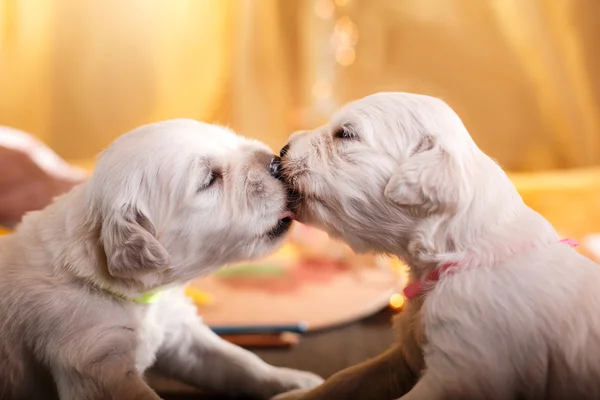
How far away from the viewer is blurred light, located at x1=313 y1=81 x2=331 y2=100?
3840mm

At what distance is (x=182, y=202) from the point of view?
155cm

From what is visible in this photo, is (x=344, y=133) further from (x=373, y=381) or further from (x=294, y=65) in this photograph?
(x=294, y=65)

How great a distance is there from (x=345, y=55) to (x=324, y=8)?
0.94ft

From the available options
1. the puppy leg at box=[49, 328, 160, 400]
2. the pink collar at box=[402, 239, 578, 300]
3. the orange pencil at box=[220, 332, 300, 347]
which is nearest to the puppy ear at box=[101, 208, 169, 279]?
the puppy leg at box=[49, 328, 160, 400]

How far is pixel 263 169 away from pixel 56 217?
507mm

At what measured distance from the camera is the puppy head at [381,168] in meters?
1.40

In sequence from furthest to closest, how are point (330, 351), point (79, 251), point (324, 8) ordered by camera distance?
point (324, 8)
point (330, 351)
point (79, 251)

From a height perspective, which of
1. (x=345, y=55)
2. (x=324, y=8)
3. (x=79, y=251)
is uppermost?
(x=324, y=8)

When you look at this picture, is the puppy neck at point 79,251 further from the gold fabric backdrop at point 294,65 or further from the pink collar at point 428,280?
the gold fabric backdrop at point 294,65

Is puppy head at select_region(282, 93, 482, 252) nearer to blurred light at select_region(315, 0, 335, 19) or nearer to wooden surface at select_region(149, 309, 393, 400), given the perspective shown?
wooden surface at select_region(149, 309, 393, 400)

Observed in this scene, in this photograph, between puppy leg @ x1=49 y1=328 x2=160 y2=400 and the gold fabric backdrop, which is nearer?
puppy leg @ x1=49 y1=328 x2=160 y2=400

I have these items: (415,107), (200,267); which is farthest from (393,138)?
(200,267)

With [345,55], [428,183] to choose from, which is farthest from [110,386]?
[345,55]

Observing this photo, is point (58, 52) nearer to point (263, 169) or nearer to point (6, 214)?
point (6, 214)
